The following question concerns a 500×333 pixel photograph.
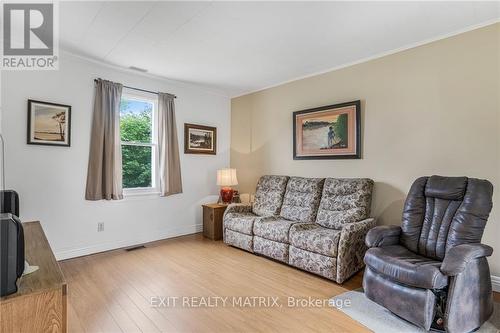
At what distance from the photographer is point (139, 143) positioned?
412cm

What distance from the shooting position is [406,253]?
2402mm

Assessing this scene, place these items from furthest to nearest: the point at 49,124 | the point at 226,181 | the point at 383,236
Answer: the point at 226,181 → the point at 49,124 → the point at 383,236

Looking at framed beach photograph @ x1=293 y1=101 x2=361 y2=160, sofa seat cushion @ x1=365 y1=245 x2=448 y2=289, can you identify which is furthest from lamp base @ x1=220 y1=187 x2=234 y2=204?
sofa seat cushion @ x1=365 y1=245 x2=448 y2=289

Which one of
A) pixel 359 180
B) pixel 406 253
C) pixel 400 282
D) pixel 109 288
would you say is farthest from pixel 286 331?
pixel 359 180

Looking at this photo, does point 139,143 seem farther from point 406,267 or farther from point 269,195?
point 406,267

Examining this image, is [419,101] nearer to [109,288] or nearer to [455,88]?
[455,88]

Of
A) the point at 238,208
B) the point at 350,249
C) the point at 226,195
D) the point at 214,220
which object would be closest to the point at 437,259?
the point at 350,249

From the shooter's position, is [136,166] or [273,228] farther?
[136,166]

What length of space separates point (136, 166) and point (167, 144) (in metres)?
0.56

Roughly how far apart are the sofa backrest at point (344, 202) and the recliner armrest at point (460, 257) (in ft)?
3.97

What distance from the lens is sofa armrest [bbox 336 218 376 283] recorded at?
9.06 feet

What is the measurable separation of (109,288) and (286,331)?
1.72 meters

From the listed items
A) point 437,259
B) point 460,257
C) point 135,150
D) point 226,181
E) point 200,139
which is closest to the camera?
point 460,257

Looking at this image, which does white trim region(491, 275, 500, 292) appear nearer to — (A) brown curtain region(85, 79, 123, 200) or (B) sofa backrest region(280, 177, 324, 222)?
(B) sofa backrest region(280, 177, 324, 222)
